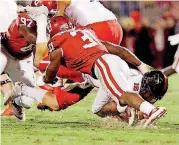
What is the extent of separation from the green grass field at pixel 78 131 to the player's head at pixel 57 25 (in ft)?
1.76

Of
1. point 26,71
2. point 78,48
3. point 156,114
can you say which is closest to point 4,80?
point 26,71

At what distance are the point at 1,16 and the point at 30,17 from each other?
686mm

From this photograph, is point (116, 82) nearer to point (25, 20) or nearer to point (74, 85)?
point (74, 85)

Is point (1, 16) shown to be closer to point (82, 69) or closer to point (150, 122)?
point (82, 69)

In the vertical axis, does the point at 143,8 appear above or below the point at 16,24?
below

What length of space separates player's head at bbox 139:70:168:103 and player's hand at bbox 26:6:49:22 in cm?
84

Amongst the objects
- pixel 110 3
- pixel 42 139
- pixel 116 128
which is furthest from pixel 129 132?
pixel 110 3

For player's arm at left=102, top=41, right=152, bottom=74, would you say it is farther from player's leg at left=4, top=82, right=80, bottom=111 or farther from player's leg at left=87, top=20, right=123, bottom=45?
player's leg at left=87, top=20, right=123, bottom=45

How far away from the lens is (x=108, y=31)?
5480mm

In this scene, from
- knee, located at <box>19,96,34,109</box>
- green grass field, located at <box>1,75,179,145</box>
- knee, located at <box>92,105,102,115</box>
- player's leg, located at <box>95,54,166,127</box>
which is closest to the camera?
green grass field, located at <box>1,75,179,145</box>

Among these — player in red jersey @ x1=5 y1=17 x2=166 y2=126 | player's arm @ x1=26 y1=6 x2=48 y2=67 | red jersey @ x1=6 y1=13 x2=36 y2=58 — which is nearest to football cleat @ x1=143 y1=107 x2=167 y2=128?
player in red jersey @ x1=5 y1=17 x2=166 y2=126

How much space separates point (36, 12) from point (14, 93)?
52 cm

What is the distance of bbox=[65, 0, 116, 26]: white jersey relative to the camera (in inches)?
219

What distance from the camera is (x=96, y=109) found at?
4992mm
